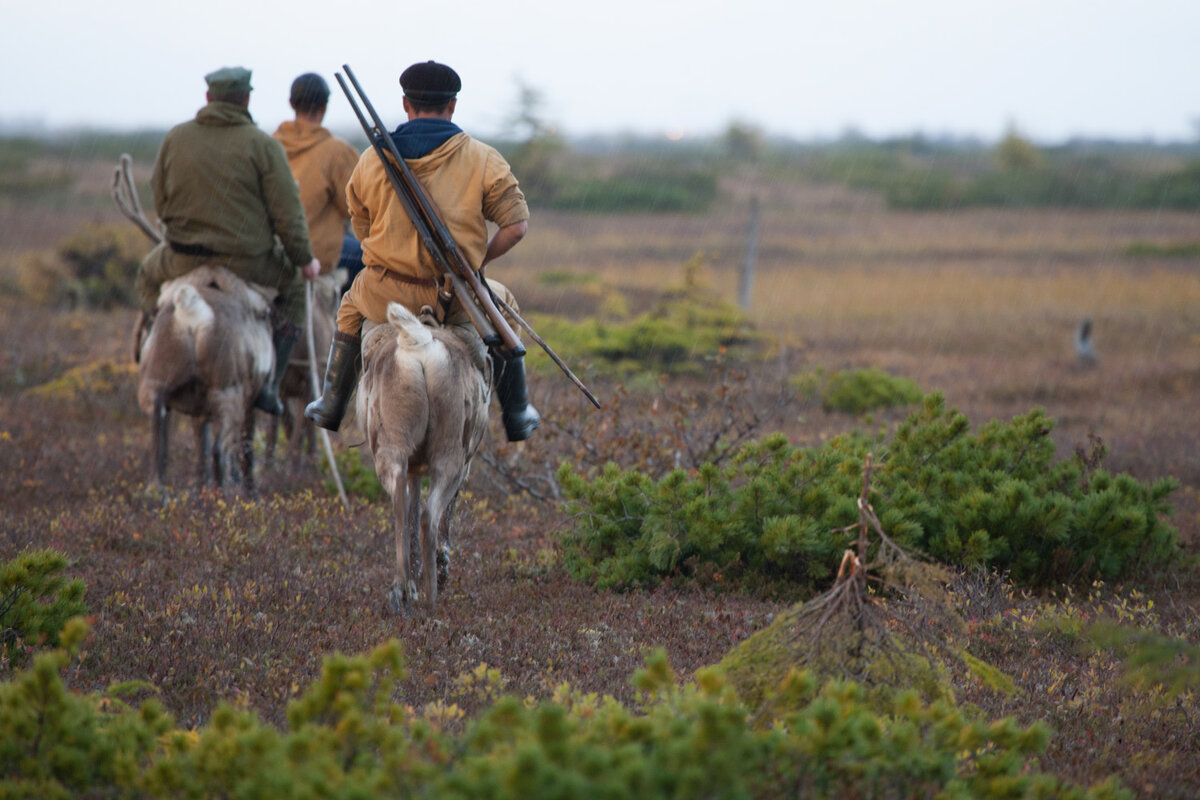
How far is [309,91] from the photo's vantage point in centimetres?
888

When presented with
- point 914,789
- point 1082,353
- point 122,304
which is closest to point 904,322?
point 1082,353

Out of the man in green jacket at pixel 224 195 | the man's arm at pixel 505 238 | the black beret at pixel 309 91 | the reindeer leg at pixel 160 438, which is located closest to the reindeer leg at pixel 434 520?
the man's arm at pixel 505 238

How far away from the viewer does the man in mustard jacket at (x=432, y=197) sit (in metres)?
5.33

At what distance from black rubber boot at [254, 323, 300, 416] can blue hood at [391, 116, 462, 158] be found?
12.1 ft

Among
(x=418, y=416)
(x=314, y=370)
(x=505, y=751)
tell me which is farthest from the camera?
(x=314, y=370)

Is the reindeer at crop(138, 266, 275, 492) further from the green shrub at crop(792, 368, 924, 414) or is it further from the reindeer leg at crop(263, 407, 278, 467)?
the green shrub at crop(792, 368, 924, 414)

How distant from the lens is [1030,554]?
6875 mm

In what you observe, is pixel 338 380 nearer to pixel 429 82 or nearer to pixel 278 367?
pixel 429 82

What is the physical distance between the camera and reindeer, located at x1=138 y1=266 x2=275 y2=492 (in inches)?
305

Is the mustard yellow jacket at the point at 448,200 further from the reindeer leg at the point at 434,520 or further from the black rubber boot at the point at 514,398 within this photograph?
the reindeer leg at the point at 434,520

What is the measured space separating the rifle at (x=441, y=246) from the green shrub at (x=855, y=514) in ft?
5.70

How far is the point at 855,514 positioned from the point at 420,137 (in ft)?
11.0

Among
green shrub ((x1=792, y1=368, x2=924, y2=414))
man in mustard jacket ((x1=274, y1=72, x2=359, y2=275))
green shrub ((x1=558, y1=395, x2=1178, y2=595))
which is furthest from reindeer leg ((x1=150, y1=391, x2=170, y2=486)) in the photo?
green shrub ((x1=792, y1=368, x2=924, y2=414))

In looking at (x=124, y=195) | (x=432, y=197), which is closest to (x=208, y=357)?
(x=124, y=195)
